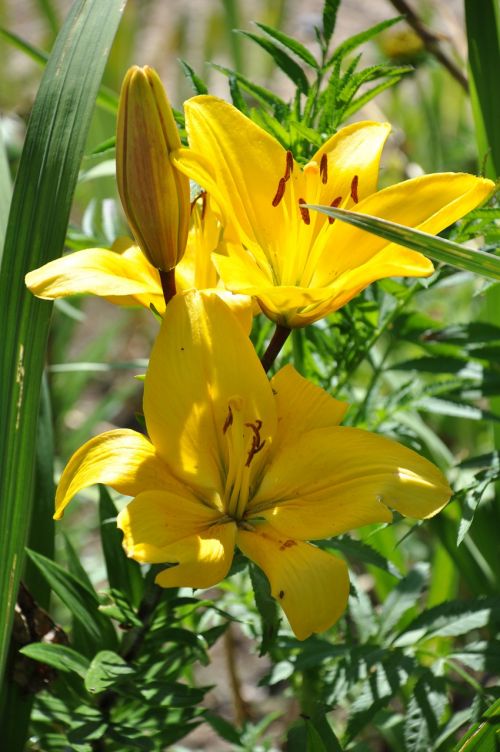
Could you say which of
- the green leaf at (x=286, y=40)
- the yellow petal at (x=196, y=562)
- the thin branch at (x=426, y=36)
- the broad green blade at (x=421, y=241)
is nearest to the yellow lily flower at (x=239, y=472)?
the yellow petal at (x=196, y=562)

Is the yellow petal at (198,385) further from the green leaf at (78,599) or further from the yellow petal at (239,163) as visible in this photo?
the green leaf at (78,599)

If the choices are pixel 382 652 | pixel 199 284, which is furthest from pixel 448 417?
pixel 199 284

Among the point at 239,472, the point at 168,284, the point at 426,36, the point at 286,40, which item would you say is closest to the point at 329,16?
the point at 286,40

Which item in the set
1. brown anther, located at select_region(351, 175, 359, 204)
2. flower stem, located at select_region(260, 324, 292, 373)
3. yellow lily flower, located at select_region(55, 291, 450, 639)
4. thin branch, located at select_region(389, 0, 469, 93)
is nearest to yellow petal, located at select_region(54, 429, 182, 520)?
yellow lily flower, located at select_region(55, 291, 450, 639)

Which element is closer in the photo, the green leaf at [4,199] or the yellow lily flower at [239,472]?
the yellow lily flower at [239,472]

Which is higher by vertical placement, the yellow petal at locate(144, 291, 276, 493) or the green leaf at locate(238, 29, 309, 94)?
the green leaf at locate(238, 29, 309, 94)

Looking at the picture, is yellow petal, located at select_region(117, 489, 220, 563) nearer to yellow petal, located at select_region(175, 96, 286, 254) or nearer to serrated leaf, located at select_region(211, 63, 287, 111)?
yellow petal, located at select_region(175, 96, 286, 254)

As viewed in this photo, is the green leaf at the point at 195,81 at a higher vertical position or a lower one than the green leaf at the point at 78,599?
higher
